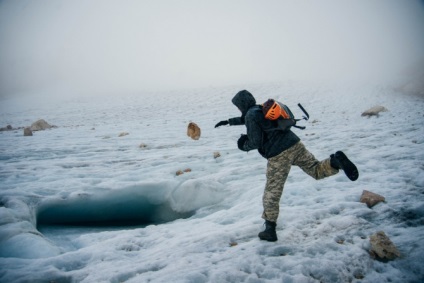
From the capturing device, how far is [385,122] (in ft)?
33.0

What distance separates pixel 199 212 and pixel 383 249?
120 inches

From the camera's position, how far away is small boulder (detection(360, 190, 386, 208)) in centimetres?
394

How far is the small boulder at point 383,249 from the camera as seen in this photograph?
276 centimetres

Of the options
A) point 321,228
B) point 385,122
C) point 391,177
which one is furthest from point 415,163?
point 385,122

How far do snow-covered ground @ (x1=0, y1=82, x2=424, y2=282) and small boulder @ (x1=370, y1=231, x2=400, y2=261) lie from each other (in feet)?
0.23

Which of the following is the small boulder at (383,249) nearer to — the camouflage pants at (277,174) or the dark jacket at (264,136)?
the camouflage pants at (277,174)

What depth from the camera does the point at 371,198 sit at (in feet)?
13.1

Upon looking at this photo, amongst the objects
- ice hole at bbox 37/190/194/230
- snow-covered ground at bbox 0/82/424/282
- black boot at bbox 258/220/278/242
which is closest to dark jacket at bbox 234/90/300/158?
black boot at bbox 258/220/278/242

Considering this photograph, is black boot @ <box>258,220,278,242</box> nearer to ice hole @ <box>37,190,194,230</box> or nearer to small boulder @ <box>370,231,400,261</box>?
small boulder @ <box>370,231,400,261</box>

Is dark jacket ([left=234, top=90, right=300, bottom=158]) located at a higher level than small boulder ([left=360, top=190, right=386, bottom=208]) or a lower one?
higher

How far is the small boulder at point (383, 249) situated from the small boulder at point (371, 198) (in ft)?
3.86

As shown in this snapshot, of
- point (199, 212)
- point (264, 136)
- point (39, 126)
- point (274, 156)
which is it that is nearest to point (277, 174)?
point (274, 156)

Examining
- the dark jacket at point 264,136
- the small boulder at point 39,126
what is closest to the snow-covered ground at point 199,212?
the dark jacket at point 264,136

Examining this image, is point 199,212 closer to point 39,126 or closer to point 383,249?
point 383,249
